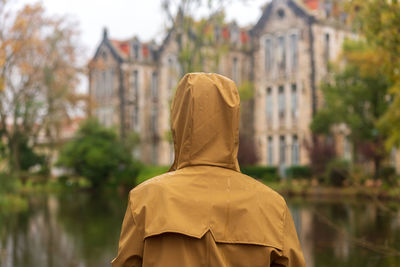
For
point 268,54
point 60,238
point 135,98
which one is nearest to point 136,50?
point 135,98

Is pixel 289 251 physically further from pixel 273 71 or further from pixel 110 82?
pixel 110 82

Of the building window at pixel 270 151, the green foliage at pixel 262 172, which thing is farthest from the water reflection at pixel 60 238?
the building window at pixel 270 151

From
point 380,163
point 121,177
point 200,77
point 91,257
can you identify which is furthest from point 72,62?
point 200,77

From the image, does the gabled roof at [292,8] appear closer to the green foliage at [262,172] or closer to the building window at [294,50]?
the building window at [294,50]

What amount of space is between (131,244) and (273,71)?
35.6m

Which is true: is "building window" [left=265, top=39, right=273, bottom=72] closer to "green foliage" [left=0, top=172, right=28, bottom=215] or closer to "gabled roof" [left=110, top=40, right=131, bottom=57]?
"gabled roof" [left=110, top=40, right=131, bottom=57]

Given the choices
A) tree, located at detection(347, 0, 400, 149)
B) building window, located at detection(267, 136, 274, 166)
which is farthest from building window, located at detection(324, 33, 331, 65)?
tree, located at detection(347, 0, 400, 149)

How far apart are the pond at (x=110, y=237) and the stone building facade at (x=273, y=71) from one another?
13.5 meters

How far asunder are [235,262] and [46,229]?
13019 mm

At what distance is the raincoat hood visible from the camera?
2314mm

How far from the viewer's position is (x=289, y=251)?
7.56 ft

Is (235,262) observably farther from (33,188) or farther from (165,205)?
(33,188)

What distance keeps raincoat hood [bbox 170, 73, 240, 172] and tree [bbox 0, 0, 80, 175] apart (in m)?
20.9

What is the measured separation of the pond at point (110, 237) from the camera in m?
9.04
